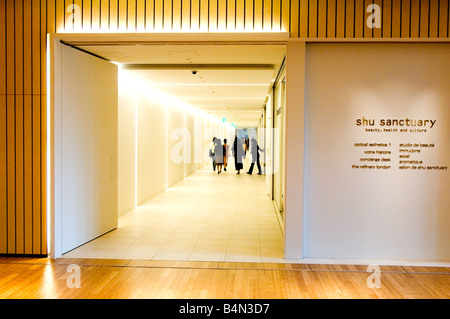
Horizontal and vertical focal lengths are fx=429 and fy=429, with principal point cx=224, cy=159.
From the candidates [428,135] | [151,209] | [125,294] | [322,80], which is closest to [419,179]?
[428,135]

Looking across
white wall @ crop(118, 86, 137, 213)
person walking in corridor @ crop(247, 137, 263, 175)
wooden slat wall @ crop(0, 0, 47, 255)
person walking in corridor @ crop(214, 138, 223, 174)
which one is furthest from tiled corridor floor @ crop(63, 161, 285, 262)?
person walking in corridor @ crop(214, 138, 223, 174)

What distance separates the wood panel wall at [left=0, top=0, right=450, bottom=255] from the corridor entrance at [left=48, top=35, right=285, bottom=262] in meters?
0.23

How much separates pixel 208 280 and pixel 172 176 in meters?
9.56

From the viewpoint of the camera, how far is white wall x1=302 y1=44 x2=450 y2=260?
532 centimetres

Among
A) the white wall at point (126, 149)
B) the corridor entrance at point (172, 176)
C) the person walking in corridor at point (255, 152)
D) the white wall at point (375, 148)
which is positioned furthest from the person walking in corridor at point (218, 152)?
the white wall at point (375, 148)

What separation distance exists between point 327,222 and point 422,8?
287cm

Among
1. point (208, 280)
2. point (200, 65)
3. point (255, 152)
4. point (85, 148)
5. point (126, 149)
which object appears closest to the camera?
point (208, 280)

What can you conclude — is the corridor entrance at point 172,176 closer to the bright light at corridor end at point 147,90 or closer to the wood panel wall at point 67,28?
the bright light at corridor end at point 147,90

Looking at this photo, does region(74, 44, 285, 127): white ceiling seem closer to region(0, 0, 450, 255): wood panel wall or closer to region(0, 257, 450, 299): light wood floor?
region(0, 0, 450, 255): wood panel wall

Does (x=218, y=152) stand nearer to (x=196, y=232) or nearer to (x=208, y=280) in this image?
(x=196, y=232)

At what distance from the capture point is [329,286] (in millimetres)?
4512

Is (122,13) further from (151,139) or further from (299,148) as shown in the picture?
(151,139)

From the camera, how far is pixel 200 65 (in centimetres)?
718

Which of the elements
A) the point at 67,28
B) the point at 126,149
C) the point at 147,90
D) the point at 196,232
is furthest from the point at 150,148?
the point at 67,28
